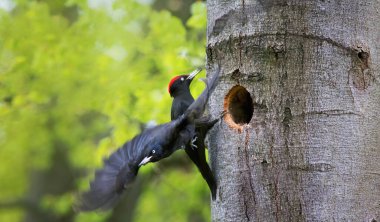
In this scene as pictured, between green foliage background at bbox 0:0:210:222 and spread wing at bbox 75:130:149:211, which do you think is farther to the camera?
green foliage background at bbox 0:0:210:222

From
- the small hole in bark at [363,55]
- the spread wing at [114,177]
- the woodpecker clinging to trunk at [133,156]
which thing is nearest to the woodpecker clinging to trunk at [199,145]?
the woodpecker clinging to trunk at [133,156]

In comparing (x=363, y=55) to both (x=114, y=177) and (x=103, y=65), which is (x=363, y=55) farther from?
(x=103, y=65)

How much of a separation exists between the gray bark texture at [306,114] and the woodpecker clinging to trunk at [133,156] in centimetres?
32

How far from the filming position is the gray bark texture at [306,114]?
2.47 meters

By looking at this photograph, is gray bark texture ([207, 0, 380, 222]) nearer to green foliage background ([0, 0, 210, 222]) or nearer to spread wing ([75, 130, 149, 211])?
spread wing ([75, 130, 149, 211])

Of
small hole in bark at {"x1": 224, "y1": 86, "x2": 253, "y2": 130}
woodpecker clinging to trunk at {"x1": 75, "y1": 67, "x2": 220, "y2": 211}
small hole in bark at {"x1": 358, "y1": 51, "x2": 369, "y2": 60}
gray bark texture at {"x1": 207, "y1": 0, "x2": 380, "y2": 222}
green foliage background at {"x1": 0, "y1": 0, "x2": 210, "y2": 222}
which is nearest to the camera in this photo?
gray bark texture at {"x1": 207, "y1": 0, "x2": 380, "y2": 222}

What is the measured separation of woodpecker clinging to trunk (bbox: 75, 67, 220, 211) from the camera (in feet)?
9.62

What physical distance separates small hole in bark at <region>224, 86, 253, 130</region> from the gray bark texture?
0.12 meters

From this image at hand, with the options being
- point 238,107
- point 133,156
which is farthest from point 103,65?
point 238,107

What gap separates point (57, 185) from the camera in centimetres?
1127

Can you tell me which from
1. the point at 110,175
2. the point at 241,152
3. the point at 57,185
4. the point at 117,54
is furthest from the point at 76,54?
the point at 57,185

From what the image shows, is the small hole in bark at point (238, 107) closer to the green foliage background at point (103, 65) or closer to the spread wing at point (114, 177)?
the spread wing at point (114, 177)

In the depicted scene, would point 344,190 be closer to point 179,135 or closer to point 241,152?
point 241,152

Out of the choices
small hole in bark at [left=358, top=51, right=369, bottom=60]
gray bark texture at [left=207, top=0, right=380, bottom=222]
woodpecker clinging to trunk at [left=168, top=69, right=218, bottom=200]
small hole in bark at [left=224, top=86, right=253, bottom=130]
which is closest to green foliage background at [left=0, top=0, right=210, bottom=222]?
woodpecker clinging to trunk at [left=168, top=69, right=218, bottom=200]
